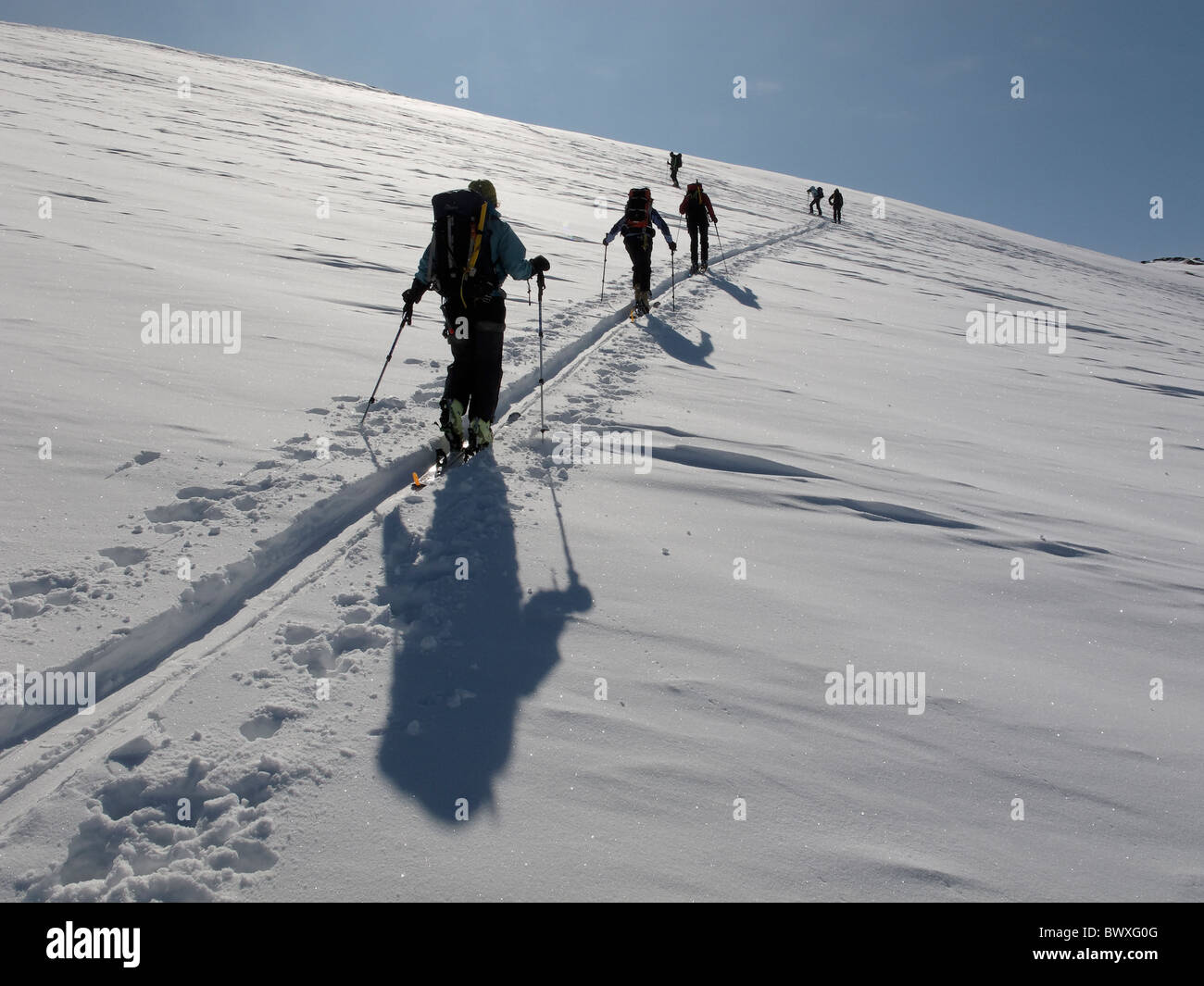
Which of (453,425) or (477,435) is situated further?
(477,435)

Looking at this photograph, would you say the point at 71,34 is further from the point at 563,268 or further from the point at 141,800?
the point at 141,800

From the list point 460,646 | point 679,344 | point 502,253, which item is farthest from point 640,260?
point 460,646

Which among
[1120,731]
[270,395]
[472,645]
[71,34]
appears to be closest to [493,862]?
[472,645]

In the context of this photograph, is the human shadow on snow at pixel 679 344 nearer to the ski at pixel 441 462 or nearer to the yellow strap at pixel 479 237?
the yellow strap at pixel 479 237

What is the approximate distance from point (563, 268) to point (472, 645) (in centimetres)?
1027

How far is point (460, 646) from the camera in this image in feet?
10.0

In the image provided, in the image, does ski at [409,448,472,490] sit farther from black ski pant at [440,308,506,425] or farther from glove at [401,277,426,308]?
glove at [401,277,426,308]

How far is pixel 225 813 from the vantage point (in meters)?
2.20

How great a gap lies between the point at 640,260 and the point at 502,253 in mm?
5627

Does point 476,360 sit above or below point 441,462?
above

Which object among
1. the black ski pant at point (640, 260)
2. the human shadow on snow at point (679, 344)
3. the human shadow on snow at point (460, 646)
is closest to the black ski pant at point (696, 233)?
the black ski pant at point (640, 260)

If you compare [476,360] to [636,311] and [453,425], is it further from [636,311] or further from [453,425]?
[636,311]

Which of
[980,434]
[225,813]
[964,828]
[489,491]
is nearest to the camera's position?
[225,813]

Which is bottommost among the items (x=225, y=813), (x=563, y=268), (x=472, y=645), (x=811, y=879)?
(x=811, y=879)
